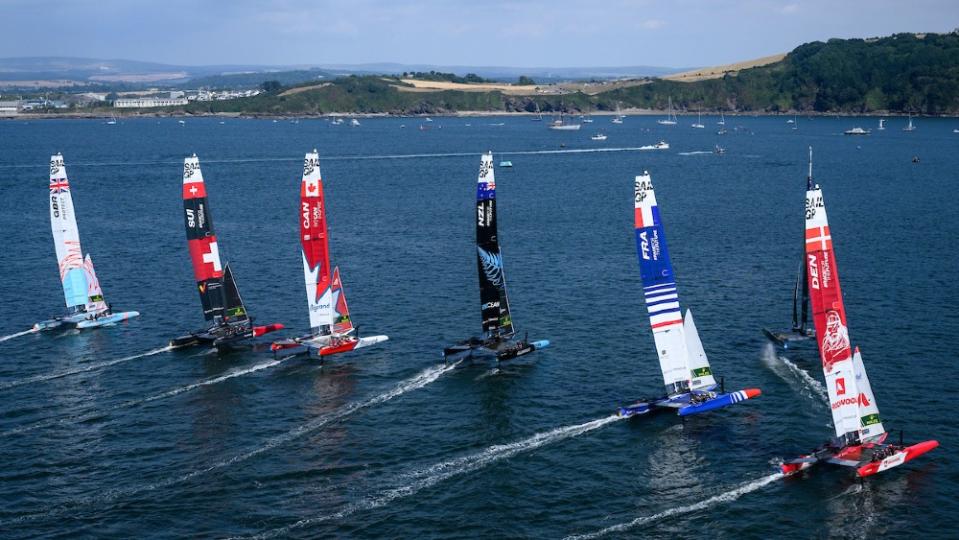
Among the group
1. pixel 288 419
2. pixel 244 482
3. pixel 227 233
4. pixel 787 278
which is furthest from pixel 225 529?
pixel 227 233

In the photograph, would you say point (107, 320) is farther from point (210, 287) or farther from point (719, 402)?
point (719, 402)

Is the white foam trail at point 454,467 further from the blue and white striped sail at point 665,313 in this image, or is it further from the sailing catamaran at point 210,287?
the sailing catamaran at point 210,287

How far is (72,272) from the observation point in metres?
85.1

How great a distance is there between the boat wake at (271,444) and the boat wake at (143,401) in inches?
437

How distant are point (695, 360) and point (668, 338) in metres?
2.24

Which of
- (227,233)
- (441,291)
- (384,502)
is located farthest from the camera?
(227,233)

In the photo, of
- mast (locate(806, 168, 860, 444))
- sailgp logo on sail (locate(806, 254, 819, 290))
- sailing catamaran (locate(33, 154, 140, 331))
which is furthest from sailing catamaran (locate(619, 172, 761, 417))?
sailing catamaran (locate(33, 154, 140, 331))

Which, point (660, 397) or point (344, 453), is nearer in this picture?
point (344, 453)

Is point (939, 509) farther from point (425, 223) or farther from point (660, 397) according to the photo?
point (425, 223)

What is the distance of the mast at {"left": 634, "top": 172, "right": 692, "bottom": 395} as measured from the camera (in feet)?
197

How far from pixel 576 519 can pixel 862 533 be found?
13.6 metres

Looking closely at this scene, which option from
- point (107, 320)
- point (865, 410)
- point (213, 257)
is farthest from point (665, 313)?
point (107, 320)

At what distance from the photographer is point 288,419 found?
61.3 m

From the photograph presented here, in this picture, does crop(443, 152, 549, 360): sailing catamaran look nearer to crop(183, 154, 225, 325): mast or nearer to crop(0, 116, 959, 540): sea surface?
crop(0, 116, 959, 540): sea surface
